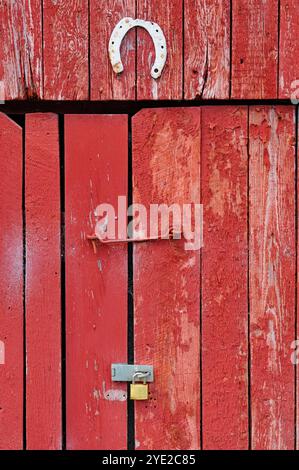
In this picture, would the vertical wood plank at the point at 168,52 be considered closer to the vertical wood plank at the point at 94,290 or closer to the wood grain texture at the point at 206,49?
the wood grain texture at the point at 206,49

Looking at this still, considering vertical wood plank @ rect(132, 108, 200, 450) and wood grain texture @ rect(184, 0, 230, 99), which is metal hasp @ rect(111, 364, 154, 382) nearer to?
vertical wood plank @ rect(132, 108, 200, 450)

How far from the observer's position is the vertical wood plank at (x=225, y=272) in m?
1.83

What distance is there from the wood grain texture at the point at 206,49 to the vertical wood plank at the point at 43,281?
0.48 m

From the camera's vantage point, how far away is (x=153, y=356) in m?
1.85

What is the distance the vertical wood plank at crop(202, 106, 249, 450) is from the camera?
1.83m

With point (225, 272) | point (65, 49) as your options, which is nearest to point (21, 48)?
point (65, 49)

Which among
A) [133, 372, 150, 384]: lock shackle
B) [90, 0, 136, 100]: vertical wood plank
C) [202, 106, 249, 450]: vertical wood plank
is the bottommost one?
[133, 372, 150, 384]: lock shackle

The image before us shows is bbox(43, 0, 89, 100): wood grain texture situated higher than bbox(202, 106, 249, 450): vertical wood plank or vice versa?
bbox(43, 0, 89, 100): wood grain texture

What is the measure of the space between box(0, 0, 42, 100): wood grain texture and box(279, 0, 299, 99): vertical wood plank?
792 millimetres

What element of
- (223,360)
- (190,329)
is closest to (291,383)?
(223,360)

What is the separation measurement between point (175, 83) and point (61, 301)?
2.69ft

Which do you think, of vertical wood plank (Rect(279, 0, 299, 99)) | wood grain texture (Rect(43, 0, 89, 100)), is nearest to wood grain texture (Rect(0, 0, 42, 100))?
wood grain texture (Rect(43, 0, 89, 100))

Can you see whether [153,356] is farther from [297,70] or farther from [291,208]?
[297,70]

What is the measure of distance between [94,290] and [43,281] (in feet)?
0.58
